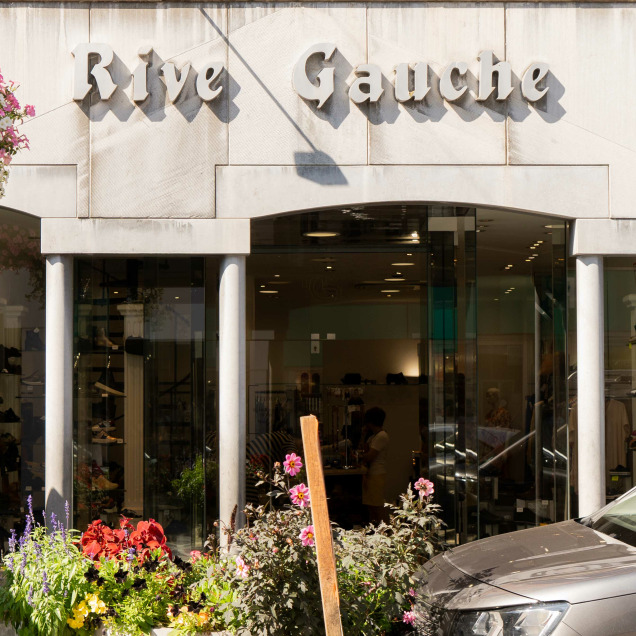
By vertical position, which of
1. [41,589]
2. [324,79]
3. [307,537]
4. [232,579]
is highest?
[324,79]

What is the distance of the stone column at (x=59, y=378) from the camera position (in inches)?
333

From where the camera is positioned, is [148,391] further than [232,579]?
Yes

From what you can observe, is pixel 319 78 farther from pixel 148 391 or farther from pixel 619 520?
pixel 619 520

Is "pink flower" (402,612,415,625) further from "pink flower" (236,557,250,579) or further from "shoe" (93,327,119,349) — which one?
"shoe" (93,327,119,349)

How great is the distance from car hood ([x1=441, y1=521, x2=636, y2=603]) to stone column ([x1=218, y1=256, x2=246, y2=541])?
317 centimetres

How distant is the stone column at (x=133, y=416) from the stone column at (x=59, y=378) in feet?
2.02

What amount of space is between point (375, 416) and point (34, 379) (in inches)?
181

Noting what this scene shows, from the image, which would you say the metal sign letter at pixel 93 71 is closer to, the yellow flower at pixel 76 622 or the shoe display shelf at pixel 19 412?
the shoe display shelf at pixel 19 412

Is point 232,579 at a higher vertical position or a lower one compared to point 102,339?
lower

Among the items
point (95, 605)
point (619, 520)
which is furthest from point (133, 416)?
point (619, 520)

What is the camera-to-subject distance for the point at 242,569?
5.41 metres

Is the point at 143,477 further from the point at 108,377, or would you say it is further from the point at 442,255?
the point at 442,255

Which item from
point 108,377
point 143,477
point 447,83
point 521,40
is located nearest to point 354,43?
point 447,83

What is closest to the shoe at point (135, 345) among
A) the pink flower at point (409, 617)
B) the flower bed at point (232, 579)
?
the flower bed at point (232, 579)
